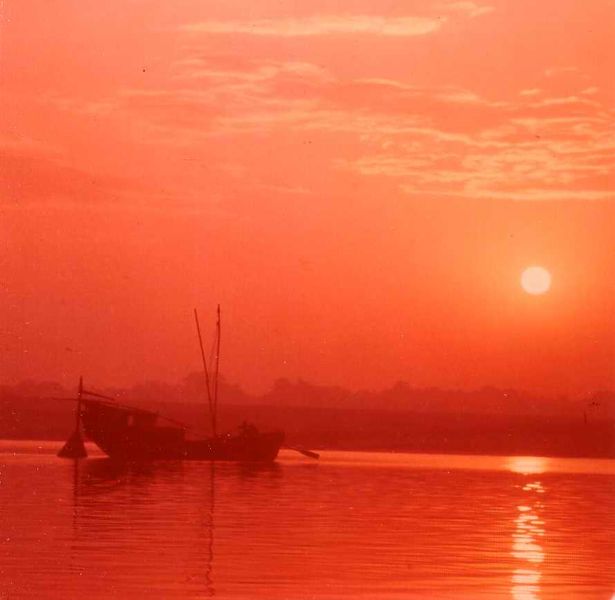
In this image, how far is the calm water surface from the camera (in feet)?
75.6

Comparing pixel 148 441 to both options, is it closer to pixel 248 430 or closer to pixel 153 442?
pixel 153 442

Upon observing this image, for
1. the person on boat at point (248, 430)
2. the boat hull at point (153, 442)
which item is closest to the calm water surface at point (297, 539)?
the boat hull at point (153, 442)

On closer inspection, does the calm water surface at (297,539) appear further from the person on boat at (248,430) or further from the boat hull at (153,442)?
the person on boat at (248,430)

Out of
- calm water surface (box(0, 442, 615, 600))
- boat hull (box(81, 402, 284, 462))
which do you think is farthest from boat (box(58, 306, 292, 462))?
calm water surface (box(0, 442, 615, 600))

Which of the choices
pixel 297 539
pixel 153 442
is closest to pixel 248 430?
pixel 153 442

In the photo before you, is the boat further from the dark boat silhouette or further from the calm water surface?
the calm water surface

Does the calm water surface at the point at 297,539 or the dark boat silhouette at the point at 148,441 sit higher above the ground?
the dark boat silhouette at the point at 148,441

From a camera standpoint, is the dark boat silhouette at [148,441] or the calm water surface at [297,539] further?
the dark boat silhouette at [148,441]

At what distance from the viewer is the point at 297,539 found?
103 ft

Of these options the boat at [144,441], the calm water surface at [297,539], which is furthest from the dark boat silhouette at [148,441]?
the calm water surface at [297,539]

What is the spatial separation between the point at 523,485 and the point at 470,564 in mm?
37298

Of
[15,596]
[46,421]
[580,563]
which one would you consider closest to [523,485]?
[580,563]

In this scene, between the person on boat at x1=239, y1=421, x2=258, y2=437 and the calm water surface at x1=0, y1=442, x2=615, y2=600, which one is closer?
the calm water surface at x1=0, y1=442, x2=615, y2=600

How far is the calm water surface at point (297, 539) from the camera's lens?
75.6 feet
